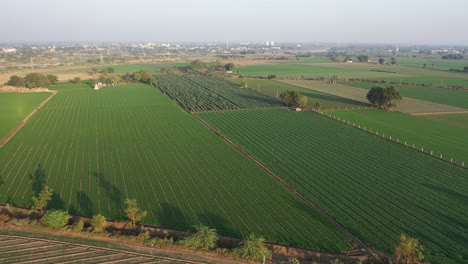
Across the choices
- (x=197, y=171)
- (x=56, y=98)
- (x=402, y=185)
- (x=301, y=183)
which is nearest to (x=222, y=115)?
(x=197, y=171)

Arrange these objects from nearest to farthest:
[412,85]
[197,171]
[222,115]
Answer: [197,171], [222,115], [412,85]

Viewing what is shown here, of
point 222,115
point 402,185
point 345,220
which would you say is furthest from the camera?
point 222,115

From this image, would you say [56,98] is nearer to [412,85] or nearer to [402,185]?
[402,185]

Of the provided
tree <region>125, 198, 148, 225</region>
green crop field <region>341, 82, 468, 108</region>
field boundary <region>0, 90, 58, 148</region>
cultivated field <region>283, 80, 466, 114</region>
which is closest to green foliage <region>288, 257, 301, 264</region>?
tree <region>125, 198, 148, 225</region>

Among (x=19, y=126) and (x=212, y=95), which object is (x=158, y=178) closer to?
(x=19, y=126)

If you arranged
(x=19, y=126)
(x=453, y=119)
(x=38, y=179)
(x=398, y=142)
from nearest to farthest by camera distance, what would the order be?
(x=38, y=179) → (x=398, y=142) → (x=19, y=126) → (x=453, y=119)

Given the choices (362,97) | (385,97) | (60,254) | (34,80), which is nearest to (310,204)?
(60,254)

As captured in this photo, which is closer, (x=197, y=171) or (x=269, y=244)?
(x=269, y=244)

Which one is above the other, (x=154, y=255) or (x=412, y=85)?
(x=412, y=85)
